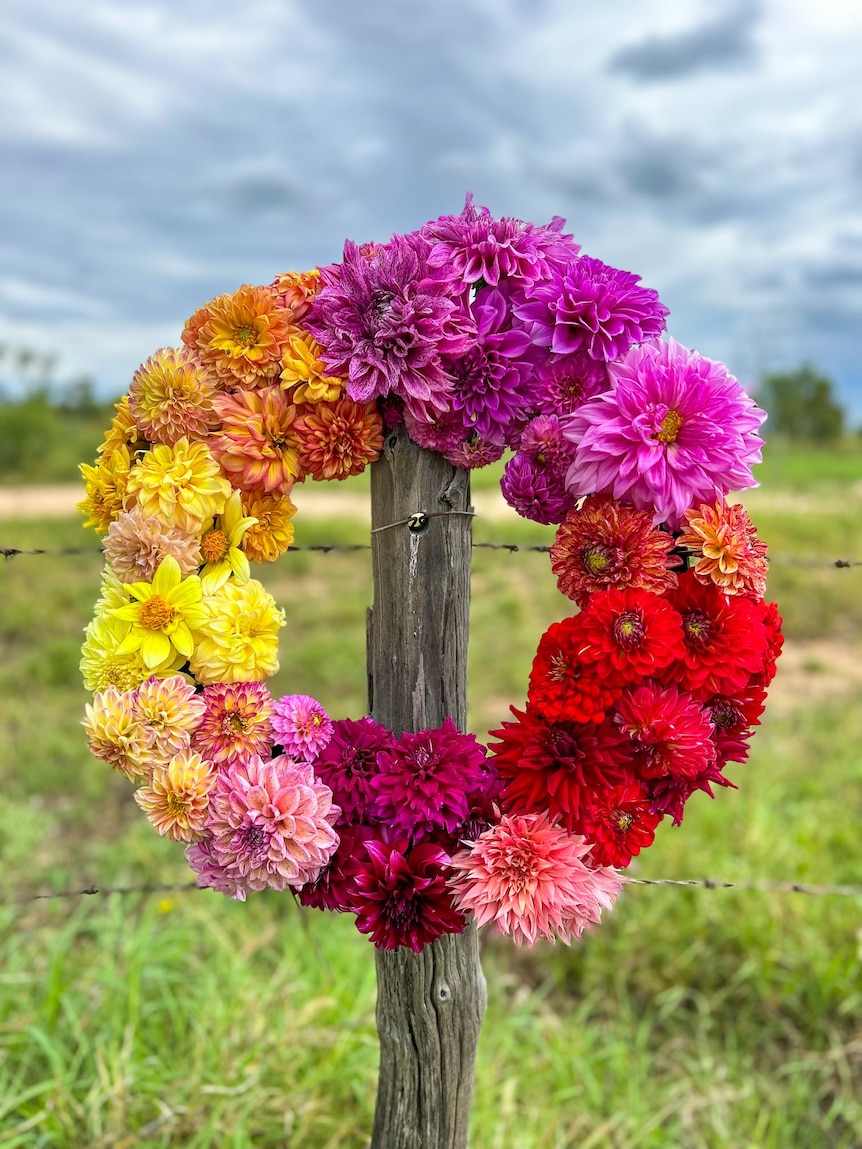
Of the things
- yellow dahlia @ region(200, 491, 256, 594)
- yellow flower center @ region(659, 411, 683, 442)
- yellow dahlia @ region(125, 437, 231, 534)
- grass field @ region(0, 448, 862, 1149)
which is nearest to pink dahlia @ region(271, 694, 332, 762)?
yellow dahlia @ region(200, 491, 256, 594)

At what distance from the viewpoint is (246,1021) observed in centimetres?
249

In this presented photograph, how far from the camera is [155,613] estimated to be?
1382 mm

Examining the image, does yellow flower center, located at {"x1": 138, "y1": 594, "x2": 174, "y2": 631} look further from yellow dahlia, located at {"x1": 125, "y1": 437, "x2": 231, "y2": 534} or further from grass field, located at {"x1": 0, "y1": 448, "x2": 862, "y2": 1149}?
grass field, located at {"x1": 0, "y1": 448, "x2": 862, "y2": 1149}

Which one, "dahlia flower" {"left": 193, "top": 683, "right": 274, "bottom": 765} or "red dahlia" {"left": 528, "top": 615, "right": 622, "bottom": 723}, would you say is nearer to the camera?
"red dahlia" {"left": 528, "top": 615, "right": 622, "bottom": 723}

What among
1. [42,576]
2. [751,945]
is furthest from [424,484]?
[42,576]

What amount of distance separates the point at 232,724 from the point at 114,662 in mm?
215

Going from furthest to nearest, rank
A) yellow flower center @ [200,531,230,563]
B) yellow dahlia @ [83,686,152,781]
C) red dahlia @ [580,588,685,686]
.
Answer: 1. yellow flower center @ [200,531,230,563]
2. yellow dahlia @ [83,686,152,781]
3. red dahlia @ [580,588,685,686]

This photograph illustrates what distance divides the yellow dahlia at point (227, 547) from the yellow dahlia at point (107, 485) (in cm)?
17

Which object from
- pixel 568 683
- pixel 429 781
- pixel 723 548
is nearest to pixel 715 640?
pixel 723 548

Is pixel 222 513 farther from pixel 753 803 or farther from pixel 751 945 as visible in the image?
pixel 753 803

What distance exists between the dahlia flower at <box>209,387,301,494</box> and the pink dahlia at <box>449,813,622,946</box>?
2.13 feet

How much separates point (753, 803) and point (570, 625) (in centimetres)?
286

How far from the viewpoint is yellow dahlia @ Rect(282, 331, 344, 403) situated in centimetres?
139

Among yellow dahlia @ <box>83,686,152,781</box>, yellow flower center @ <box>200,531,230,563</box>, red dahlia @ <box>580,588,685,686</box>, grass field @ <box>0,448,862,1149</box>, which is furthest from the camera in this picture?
grass field @ <box>0,448,862,1149</box>
